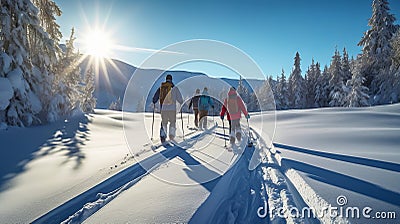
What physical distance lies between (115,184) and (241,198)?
206 cm

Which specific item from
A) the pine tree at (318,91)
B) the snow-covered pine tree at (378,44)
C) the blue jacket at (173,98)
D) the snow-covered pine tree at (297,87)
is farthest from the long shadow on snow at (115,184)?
the snow-covered pine tree at (297,87)

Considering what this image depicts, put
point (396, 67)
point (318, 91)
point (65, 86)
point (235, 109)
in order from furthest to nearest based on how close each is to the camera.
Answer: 1. point (318, 91)
2. point (396, 67)
3. point (65, 86)
4. point (235, 109)

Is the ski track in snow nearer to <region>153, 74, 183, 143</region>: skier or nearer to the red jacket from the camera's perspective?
<region>153, 74, 183, 143</region>: skier

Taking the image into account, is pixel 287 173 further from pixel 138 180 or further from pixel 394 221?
pixel 138 180

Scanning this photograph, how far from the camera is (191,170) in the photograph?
4.11m

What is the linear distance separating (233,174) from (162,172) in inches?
Result: 54.4

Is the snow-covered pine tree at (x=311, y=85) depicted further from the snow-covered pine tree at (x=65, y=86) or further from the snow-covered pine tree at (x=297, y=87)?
the snow-covered pine tree at (x=65, y=86)

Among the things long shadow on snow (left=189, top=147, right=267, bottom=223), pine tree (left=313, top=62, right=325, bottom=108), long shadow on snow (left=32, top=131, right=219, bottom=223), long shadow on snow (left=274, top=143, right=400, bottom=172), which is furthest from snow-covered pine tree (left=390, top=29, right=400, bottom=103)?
long shadow on snow (left=32, top=131, right=219, bottom=223)

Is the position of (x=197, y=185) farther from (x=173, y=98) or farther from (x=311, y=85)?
(x=311, y=85)

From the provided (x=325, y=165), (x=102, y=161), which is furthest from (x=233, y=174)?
(x=102, y=161)

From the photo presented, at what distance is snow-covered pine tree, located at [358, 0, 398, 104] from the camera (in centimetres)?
2484

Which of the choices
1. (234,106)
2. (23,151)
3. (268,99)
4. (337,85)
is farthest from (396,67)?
(23,151)

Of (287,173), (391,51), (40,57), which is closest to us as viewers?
(287,173)

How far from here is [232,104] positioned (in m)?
7.55
